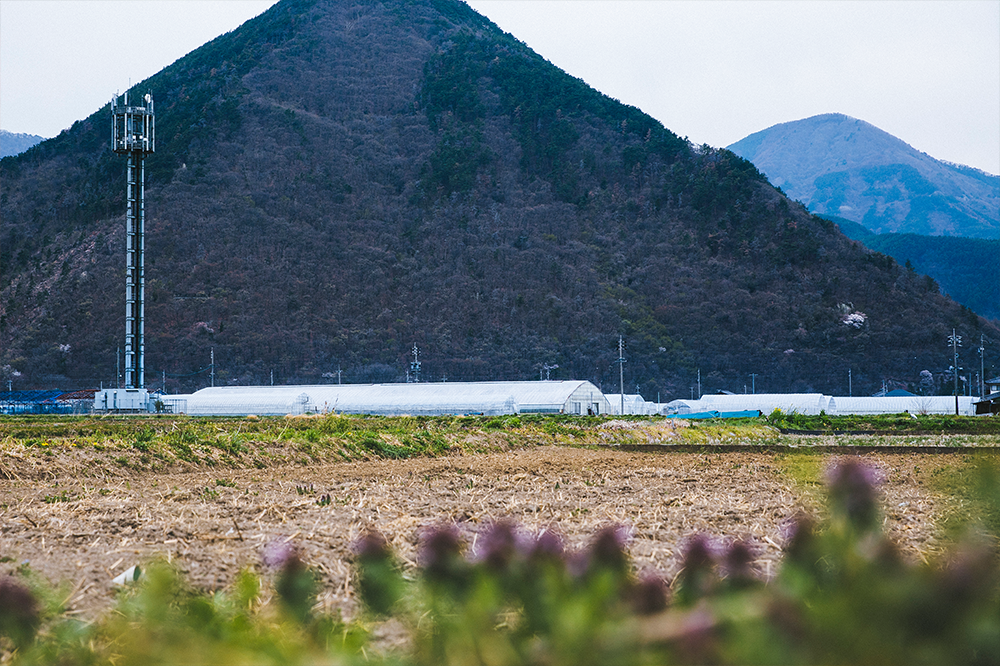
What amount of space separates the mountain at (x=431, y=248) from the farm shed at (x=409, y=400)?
67.3 ft

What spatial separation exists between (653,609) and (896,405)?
6730 cm

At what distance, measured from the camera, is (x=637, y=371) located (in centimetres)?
8375

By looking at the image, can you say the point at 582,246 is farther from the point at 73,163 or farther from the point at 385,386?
the point at 73,163

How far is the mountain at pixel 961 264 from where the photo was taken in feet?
502

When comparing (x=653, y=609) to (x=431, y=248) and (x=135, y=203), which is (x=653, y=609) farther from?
(x=431, y=248)

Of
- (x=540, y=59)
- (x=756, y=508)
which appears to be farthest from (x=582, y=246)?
(x=756, y=508)

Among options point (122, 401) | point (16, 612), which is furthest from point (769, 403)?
point (16, 612)

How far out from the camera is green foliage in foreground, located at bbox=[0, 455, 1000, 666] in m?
1.35

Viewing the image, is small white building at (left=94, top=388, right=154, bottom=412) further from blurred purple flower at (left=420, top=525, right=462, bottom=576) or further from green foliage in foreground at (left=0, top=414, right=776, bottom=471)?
blurred purple flower at (left=420, top=525, right=462, bottom=576)

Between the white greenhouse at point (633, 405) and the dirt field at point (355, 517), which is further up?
the dirt field at point (355, 517)

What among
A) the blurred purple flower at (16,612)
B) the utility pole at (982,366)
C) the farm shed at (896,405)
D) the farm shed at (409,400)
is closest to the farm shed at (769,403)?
the farm shed at (896,405)

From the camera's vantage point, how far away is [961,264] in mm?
164375

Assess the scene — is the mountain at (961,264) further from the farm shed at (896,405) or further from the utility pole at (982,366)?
the farm shed at (896,405)

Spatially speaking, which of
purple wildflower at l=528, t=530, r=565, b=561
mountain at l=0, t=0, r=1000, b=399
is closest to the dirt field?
purple wildflower at l=528, t=530, r=565, b=561
